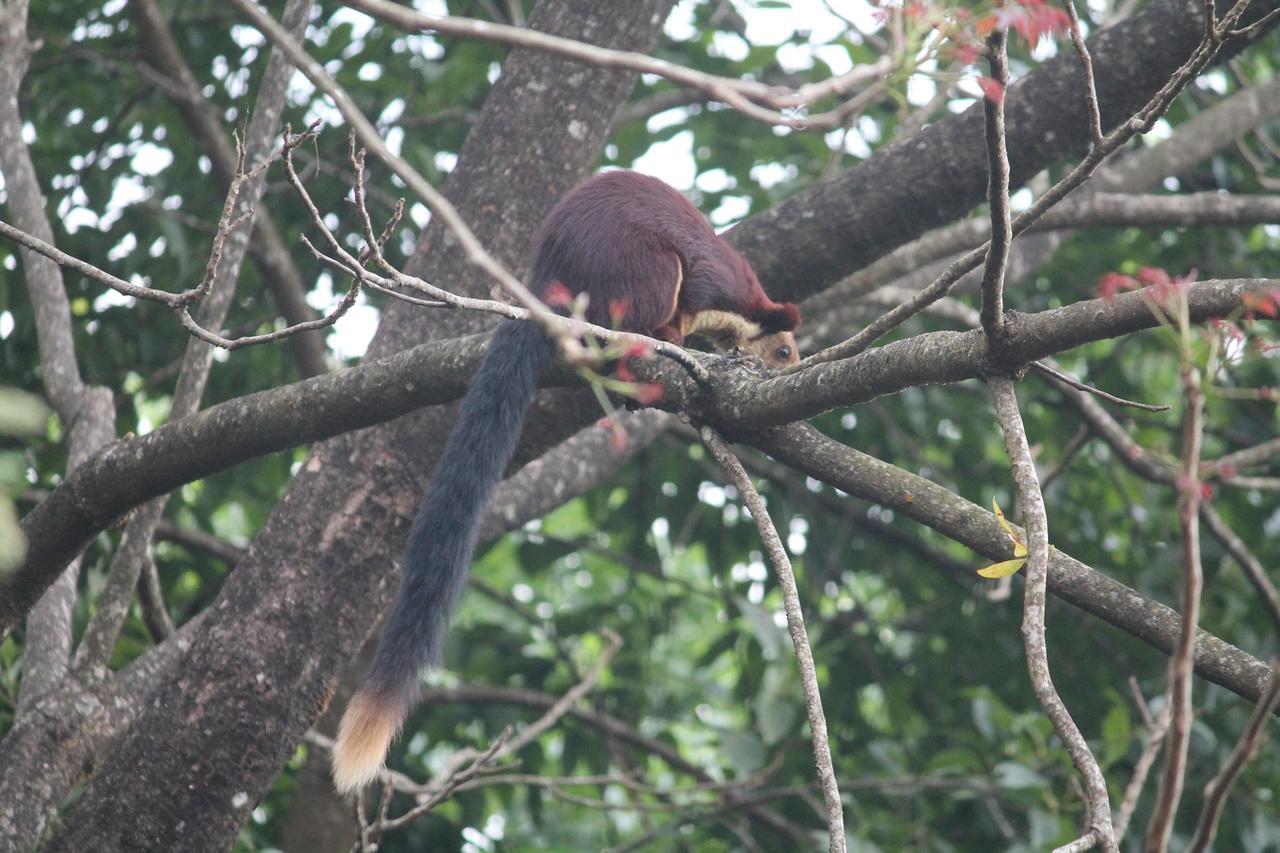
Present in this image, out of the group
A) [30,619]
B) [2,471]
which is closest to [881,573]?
[30,619]

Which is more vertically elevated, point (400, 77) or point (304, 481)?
point (400, 77)

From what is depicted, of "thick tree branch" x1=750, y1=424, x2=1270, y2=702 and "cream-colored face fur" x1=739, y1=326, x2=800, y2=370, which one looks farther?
"cream-colored face fur" x1=739, y1=326, x2=800, y2=370

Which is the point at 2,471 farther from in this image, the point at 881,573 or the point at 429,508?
the point at 881,573

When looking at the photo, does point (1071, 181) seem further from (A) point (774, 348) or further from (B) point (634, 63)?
(A) point (774, 348)

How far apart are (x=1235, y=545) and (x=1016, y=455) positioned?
1.63 meters

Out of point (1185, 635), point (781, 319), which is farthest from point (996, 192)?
point (781, 319)

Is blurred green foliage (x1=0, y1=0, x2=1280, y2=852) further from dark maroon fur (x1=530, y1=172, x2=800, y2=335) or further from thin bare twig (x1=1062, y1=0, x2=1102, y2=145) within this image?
thin bare twig (x1=1062, y1=0, x2=1102, y2=145)

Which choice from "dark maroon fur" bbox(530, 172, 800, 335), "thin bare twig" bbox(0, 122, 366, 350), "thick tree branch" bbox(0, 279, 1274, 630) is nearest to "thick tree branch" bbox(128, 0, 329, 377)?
"dark maroon fur" bbox(530, 172, 800, 335)

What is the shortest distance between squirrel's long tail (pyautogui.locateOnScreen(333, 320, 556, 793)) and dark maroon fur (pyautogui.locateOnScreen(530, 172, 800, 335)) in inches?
26.9

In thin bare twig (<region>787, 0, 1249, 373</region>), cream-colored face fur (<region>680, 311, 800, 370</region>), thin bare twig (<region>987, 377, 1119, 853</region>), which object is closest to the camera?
thin bare twig (<region>987, 377, 1119, 853</region>)

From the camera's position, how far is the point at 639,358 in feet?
8.25

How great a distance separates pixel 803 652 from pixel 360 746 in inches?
37.3

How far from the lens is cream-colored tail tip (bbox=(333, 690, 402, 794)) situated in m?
2.38

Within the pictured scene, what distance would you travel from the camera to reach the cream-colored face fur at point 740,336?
373cm
